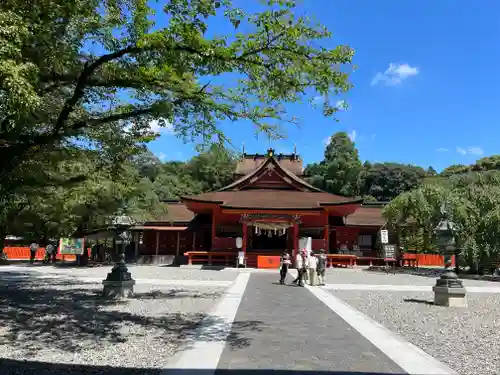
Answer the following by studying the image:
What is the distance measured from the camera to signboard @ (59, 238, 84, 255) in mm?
25594

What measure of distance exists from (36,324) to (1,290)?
6.39m

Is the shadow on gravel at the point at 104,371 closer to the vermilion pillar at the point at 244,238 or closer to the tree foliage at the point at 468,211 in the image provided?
the tree foliage at the point at 468,211

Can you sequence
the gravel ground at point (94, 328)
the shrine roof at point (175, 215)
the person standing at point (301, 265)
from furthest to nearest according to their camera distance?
the shrine roof at point (175, 215) → the person standing at point (301, 265) → the gravel ground at point (94, 328)

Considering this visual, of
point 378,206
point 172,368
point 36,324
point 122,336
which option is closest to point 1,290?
point 36,324

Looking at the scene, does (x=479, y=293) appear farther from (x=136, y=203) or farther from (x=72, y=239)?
(x=72, y=239)

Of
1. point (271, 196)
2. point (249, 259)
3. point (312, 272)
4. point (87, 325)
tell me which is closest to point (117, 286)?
point (87, 325)

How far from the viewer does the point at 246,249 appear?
27828 mm

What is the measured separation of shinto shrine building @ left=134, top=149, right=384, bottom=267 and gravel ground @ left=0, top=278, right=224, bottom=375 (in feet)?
43.5

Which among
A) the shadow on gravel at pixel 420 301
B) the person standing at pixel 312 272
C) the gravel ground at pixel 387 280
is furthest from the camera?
the gravel ground at pixel 387 280

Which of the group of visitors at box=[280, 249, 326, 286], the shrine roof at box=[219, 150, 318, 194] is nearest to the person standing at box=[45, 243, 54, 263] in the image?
the shrine roof at box=[219, 150, 318, 194]

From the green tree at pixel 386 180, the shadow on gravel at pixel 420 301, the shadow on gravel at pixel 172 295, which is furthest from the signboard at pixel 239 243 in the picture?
the green tree at pixel 386 180

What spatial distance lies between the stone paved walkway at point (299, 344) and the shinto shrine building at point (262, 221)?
1562 cm

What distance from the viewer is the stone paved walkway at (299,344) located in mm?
5473

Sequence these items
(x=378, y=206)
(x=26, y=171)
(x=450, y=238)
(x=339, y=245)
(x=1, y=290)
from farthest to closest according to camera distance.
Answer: (x=378, y=206)
(x=339, y=245)
(x=1, y=290)
(x=450, y=238)
(x=26, y=171)
